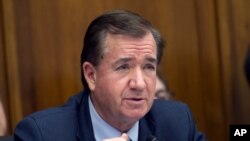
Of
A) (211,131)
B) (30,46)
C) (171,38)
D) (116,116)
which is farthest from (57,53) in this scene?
(116,116)

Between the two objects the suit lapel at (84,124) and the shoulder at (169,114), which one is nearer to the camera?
the suit lapel at (84,124)

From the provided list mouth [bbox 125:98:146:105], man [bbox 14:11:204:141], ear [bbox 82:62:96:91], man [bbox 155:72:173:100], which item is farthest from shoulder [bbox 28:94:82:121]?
man [bbox 155:72:173:100]

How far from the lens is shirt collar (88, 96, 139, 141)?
2195mm

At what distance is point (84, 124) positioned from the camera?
220 centimetres

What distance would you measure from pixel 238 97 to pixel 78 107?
1.74 m

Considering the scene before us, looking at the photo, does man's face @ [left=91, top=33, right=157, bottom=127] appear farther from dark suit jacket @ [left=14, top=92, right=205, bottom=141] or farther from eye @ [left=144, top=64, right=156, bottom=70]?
dark suit jacket @ [left=14, top=92, right=205, bottom=141]

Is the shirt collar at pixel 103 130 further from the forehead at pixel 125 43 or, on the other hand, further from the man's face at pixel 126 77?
the forehead at pixel 125 43

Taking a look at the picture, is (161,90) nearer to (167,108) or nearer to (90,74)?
(167,108)

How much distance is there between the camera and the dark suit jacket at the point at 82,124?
2.15 m

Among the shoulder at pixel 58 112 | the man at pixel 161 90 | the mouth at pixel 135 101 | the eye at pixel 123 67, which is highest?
the eye at pixel 123 67

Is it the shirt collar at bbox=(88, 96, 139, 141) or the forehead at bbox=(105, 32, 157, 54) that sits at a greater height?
the forehead at bbox=(105, 32, 157, 54)

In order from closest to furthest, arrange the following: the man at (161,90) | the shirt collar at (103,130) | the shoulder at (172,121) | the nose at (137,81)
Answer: the nose at (137,81), the shirt collar at (103,130), the shoulder at (172,121), the man at (161,90)

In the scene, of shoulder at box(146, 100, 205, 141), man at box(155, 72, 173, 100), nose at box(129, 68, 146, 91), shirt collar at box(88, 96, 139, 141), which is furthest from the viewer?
man at box(155, 72, 173, 100)

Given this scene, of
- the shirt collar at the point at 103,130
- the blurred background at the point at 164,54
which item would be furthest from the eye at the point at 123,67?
the blurred background at the point at 164,54
